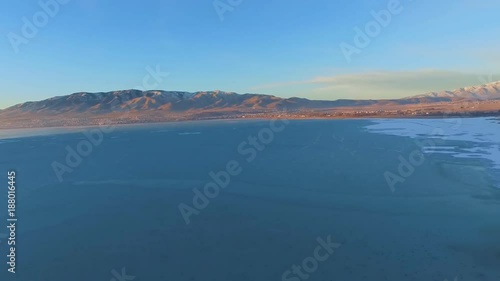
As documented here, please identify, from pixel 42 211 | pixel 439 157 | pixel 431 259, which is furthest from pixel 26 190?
pixel 439 157

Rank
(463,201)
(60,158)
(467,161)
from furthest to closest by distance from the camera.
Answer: (60,158) → (467,161) → (463,201)

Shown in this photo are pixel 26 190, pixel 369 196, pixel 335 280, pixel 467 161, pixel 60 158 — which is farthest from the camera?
pixel 60 158

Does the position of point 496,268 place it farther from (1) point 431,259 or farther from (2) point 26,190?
(2) point 26,190

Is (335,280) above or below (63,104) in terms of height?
below

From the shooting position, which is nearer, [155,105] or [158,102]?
[155,105]

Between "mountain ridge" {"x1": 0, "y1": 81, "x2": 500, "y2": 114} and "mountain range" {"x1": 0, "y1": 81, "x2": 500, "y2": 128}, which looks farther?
"mountain ridge" {"x1": 0, "y1": 81, "x2": 500, "y2": 114}

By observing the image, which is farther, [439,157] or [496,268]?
[439,157]

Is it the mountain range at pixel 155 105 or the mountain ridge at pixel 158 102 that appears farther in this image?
the mountain ridge at pixel 158 102

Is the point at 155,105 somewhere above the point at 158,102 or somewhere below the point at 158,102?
below
